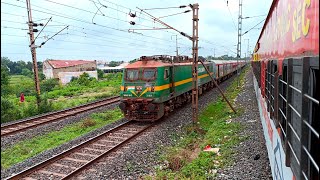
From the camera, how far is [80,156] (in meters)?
8.93

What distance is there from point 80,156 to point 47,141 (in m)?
2.76

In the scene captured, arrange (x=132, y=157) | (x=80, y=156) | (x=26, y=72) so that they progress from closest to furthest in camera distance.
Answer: (x=132, y=157)
(x=80, y=156)
(x=26, y=72)

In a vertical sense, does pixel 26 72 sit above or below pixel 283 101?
below

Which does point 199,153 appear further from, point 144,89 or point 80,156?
point 144,89

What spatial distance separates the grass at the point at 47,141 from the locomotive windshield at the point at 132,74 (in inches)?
97.3

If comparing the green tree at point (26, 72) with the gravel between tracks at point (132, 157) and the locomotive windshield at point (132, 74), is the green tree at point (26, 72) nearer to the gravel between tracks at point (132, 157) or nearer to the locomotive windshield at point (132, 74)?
the locomotive windshield at point (132, 74)

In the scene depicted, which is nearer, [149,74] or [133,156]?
[133,156]

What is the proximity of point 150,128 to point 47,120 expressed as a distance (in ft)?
17.6

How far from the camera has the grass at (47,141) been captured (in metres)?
9.44

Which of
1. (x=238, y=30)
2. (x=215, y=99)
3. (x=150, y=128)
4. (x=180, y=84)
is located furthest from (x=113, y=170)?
(x=238, y=30)

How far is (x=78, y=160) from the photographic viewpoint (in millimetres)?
8578

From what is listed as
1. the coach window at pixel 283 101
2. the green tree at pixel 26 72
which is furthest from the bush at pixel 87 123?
the green tree at pixel 26 72

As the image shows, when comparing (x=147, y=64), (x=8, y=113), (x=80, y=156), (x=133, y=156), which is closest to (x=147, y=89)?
(x=147, y=64)

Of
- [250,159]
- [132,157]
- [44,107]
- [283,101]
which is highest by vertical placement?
[283,101]
